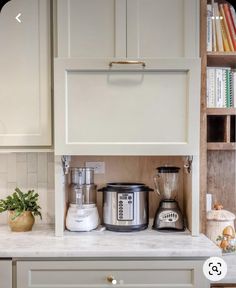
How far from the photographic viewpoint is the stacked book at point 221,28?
85.4 inches

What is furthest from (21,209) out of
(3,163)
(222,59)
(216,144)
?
(222,59)

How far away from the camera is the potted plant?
2135mm

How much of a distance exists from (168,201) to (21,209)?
2.82 ft

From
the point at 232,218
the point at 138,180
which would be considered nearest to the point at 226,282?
the point at 232,218

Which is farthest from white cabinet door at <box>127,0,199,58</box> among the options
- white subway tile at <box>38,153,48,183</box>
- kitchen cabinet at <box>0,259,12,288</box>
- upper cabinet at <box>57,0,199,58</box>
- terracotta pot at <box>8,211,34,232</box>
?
kitchen cabinet at <box>0,259,12,288</box>

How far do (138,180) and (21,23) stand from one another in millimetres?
1166

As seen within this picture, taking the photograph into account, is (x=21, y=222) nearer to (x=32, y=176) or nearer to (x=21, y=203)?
(x=21, y=203)

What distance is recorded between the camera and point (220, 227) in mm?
2168

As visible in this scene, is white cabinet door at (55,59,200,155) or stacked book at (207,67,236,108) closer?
white cabinet door at (55,59,200,155)

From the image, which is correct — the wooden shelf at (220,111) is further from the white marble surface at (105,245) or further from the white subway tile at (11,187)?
the white subway tile at (11,187)

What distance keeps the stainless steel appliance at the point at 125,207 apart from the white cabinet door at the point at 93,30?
29.5 inches

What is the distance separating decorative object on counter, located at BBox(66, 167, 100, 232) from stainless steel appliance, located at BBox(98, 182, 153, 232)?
0.11m

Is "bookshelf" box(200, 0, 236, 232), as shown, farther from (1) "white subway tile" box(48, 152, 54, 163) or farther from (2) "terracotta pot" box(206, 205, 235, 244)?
(1) "white subway tile" box(48, 152, 54, 163)

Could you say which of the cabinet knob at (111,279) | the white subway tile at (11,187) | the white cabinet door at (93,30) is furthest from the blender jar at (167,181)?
the white subway tile at (11,187)
